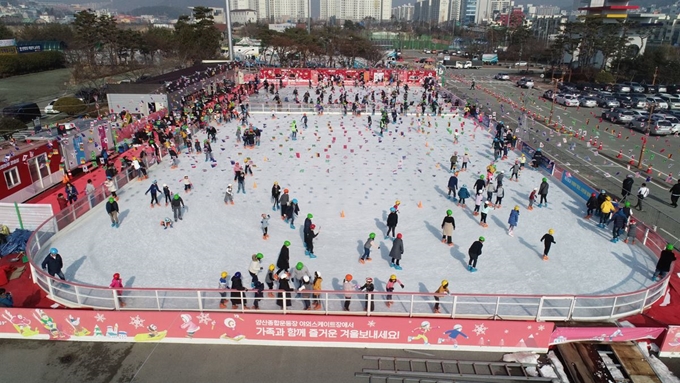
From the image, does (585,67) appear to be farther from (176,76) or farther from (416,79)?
(176,76)

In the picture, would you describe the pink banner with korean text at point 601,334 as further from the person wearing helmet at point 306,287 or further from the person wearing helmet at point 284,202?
the person wearing helmet at point 284,202

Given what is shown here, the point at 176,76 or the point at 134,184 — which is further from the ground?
the point at 176,76

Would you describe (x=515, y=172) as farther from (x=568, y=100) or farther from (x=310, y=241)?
(x=568, y=100)

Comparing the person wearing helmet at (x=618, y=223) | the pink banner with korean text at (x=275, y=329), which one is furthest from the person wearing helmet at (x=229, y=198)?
the person wearing helmet at (x=618, y=223)

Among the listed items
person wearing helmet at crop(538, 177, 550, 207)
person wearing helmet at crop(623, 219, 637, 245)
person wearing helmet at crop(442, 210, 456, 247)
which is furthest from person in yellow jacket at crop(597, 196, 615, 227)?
person wearing helmet at crop(442, 210, 456, 247)

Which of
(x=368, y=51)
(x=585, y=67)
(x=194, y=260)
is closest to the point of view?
(x=194, y=260)

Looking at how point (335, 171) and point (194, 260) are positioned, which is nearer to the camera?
point (194, 260)

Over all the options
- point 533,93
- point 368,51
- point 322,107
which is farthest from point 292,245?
point 368,51
